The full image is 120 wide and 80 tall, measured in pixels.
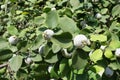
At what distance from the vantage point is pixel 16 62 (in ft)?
4.36

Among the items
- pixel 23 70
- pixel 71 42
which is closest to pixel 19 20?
pixel 23 70

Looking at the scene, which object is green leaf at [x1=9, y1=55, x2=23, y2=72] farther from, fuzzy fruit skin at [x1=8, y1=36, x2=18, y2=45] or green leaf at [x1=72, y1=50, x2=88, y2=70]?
green leaf at [x1=72, y1=50, x2=88, y2=70]

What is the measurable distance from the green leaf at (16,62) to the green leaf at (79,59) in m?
0.26

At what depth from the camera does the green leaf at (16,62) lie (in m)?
1.32

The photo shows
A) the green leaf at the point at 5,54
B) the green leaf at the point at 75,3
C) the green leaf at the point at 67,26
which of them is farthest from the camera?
the green leaf at the point at 75,3

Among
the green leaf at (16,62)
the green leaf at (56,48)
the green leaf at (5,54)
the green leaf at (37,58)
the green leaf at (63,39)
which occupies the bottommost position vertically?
the green leaf at (37,58)

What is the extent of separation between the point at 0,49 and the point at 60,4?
0.83 metres

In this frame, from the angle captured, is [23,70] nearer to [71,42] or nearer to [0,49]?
[0,49]

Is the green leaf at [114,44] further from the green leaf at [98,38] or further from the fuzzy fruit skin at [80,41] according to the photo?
the fuzzy fruit skin at [80,41]

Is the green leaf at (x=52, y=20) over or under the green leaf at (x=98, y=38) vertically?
over

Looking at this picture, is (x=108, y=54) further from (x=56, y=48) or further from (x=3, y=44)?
(x=3, y=44)

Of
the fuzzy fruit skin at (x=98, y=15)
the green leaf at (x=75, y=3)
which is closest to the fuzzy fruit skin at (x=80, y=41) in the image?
the green leaf at (x=75, y=3)

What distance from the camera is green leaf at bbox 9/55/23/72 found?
4.33ft

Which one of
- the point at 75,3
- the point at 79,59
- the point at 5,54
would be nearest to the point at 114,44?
the point at 79,59
